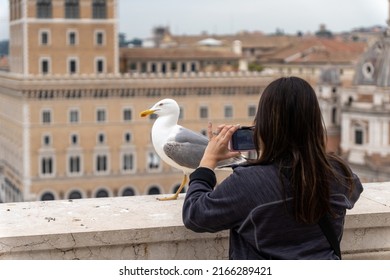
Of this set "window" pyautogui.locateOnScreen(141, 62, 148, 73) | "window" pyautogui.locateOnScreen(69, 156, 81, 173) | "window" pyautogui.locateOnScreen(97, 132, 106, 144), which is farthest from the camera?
"window" pyautogui.locateOnScreen(141, 62, 148, 73)

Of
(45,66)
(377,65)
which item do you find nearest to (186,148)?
(377,65)

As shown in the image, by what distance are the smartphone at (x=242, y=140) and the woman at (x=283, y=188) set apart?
9cm

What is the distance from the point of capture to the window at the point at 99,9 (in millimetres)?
30914

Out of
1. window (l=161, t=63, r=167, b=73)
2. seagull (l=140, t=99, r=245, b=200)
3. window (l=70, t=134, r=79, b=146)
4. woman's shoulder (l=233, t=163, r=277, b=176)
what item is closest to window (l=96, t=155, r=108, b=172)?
window (l=70, t=134, r=79, b=146)

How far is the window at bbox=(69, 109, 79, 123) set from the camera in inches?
1132

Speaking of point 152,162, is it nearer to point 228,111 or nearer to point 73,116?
point 73,116

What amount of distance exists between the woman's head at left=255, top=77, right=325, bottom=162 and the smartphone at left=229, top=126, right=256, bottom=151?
11 cm

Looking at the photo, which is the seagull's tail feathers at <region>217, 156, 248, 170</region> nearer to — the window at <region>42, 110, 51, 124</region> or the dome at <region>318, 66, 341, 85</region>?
the dome at <region>318, 66, 341, 85</region>

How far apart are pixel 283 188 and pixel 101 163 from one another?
1079 inches

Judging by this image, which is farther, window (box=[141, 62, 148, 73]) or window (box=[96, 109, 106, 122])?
window (box=[141, 62, 148, 73])

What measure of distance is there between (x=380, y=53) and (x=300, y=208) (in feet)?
78.1

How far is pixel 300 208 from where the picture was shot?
5.92ft
